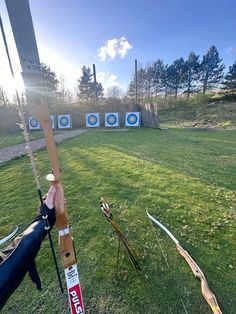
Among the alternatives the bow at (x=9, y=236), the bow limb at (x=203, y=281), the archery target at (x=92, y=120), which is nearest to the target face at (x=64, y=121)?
the archery target at (x=92, y=120)

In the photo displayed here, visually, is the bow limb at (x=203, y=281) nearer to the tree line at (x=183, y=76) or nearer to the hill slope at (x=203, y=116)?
the hill slope at (x=203, y=116)

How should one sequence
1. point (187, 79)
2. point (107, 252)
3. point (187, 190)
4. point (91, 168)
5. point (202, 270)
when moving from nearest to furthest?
point (202, 270)
point (107, 252)
point (187, 190)
point (91, 168)
point (187, 79)

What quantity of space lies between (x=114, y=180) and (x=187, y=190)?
3.63ft

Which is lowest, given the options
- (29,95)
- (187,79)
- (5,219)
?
(5,219)

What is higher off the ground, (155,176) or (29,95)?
(29,95)

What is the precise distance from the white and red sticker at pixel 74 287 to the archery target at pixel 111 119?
10072 millimetres

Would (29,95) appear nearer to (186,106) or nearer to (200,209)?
(200,209)

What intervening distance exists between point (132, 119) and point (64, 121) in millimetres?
4344

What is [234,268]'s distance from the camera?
1.27 metres

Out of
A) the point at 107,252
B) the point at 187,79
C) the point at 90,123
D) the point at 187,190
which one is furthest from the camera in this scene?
the point at 187,79

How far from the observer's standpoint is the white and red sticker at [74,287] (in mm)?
764

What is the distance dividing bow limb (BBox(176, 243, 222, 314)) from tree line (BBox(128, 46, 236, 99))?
22.4 metres

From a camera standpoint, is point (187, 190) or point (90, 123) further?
point (90, 123)

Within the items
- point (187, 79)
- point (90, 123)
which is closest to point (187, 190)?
point (90, 123)
